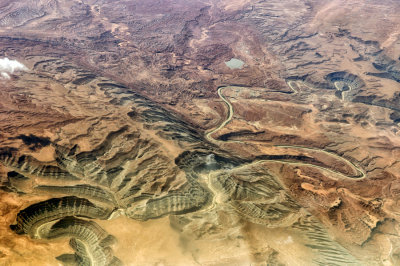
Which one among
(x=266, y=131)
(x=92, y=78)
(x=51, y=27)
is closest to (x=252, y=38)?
(x=266, y=131)

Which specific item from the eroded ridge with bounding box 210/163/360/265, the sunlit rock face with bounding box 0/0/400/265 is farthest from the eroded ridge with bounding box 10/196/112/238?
the eroded ridge with bounding box 210/163/360/265

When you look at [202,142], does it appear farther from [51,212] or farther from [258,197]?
[51,212]

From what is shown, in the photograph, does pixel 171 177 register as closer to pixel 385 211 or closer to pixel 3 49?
pixel 385 211

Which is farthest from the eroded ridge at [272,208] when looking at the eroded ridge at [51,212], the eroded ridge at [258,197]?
the eroded ridge at [51,212]

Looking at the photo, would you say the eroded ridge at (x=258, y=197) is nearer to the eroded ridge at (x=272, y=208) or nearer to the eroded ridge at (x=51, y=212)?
the eroded ridge at (x=272, y=208)

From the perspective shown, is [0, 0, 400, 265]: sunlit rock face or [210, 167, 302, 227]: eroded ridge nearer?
[0, 0, 400, 265]: sunlit rock face

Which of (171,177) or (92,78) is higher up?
(92,78)

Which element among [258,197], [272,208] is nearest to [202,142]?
[258,197]

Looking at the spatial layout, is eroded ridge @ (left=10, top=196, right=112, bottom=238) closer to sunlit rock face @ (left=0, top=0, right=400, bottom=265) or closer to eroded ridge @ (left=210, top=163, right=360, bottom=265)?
sunlit rock face @ (left=0, top=0, right=400, bottom=265)
